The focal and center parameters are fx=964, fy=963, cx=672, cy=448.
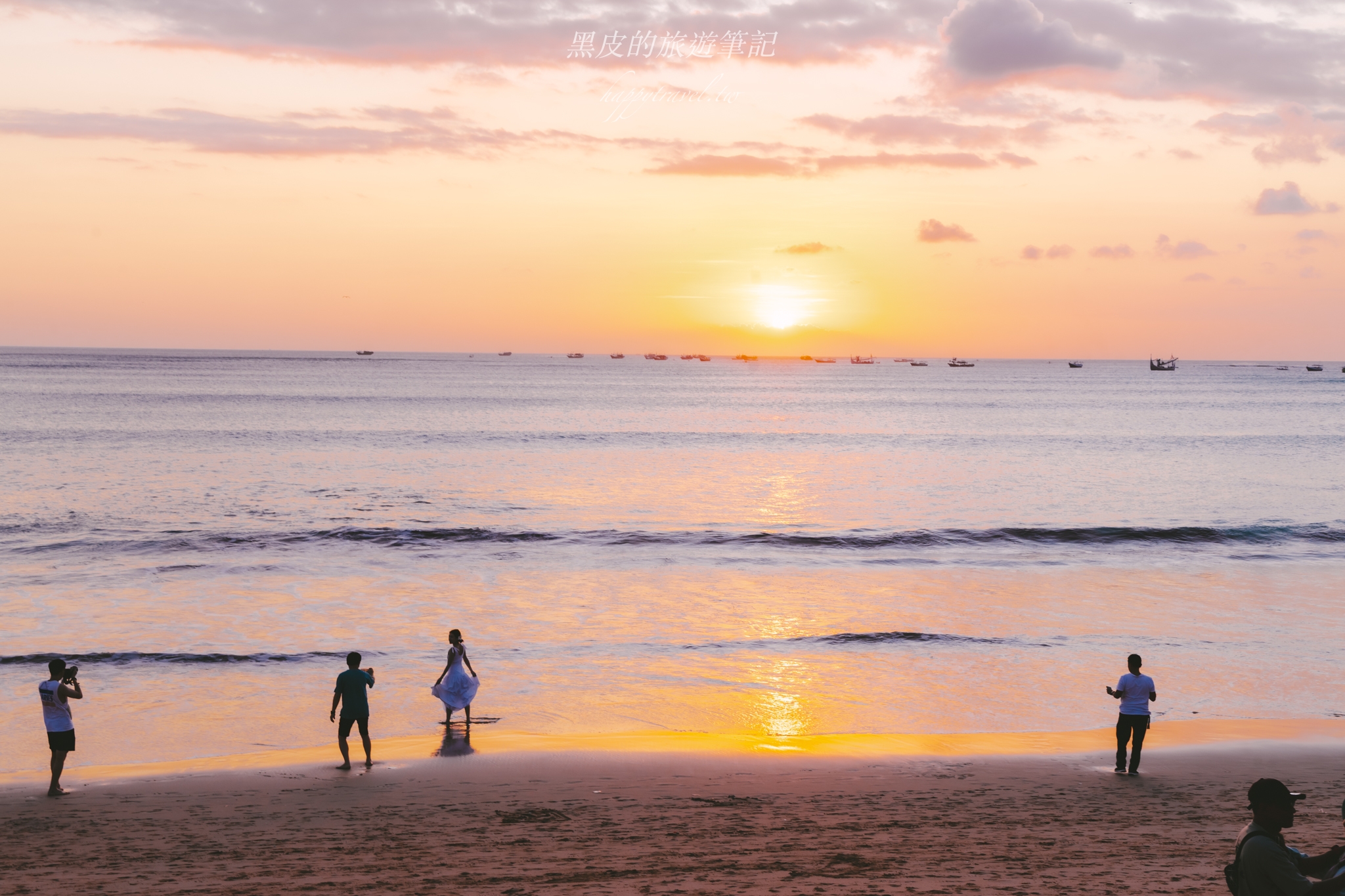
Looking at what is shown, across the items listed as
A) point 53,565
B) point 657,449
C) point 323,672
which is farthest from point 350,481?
point 323,672

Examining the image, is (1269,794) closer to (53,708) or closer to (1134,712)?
(1134,712)

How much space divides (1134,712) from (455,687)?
973cm

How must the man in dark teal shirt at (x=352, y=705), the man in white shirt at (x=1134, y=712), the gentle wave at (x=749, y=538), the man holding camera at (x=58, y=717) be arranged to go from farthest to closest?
1. the gentle wave at (x=749, y=538)
2. the man in dark teal shirt at (x=352, y=705)
3. the man in white shirt at (x=1134, y=712)
4. the man holding camera at (x=58, y=717)

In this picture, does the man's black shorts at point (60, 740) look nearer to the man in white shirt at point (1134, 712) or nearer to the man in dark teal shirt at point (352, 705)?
the man in dark teal shirt at point (352, 705)

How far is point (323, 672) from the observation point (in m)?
18.3

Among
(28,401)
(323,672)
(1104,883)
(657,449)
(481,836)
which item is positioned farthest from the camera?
(28,401)

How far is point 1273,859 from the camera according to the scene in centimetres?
556

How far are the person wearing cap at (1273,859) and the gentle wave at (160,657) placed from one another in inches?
666

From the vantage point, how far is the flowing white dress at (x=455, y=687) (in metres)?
14.9

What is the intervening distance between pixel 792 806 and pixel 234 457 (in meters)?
51.9

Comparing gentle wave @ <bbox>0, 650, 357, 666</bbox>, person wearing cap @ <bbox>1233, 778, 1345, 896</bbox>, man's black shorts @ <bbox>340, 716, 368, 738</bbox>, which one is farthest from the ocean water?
person wearing cap @ <bbox>1233, 778, 1345, 896</bbox>

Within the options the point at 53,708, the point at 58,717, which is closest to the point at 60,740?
the point at 58,717

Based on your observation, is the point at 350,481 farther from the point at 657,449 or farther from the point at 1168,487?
the point at 1168,487

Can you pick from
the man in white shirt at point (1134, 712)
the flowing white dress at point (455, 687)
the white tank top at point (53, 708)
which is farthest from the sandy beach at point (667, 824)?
the flowing white dress at point (455, 687)
